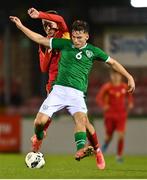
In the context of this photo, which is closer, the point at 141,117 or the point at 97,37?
the point at 141,117

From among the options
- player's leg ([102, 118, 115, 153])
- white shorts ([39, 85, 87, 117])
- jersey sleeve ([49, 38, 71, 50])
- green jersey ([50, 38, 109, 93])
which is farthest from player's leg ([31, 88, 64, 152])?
player's leg ([102, 118, 115, 153])

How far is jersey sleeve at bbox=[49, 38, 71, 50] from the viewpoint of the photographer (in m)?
13.5

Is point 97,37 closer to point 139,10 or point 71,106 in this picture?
point 139,10

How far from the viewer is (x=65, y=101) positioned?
13.6m

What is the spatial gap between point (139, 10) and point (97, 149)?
11664mm

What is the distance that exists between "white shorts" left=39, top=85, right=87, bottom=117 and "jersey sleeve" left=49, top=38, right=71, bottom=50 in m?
0.58

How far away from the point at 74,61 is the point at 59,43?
33cm

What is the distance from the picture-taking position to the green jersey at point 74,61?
1355 centimetres

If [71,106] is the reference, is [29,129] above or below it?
below

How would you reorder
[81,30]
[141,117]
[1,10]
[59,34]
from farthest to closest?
1. [1,10]
2. [141,117]
3. [59,34]
4. [81,30]

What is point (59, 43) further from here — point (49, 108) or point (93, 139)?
point (93, 139)

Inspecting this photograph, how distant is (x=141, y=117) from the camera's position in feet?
76.7

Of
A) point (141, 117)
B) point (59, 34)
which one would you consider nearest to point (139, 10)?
point (141, 117)

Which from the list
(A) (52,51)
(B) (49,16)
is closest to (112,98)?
(A) (52,51)
